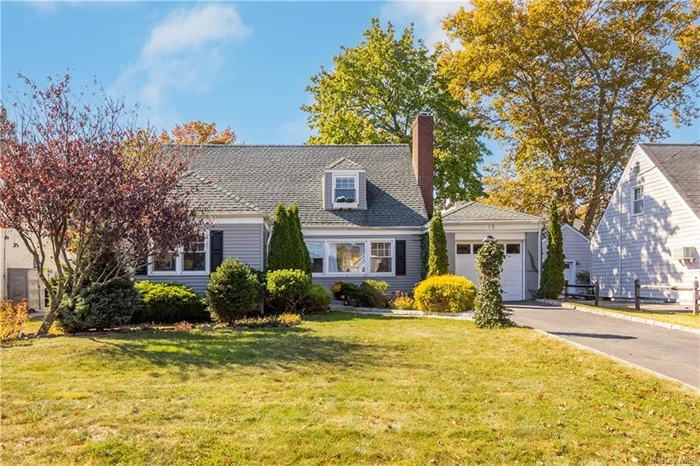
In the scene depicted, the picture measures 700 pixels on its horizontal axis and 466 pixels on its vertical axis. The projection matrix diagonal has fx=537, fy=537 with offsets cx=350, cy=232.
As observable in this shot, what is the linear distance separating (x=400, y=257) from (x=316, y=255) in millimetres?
3411

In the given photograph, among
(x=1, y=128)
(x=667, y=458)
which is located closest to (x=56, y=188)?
(x=1, y=128)

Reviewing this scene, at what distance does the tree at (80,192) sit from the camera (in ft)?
34.0

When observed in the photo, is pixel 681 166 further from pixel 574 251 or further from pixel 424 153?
pixel 574 251

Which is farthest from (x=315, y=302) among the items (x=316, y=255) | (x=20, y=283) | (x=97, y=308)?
(x=20, y=283)

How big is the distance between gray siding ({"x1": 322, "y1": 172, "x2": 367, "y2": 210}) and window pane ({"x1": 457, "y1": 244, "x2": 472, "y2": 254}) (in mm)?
4273

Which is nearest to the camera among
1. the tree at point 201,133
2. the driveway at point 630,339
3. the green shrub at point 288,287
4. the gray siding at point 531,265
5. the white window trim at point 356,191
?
the driveway at point 630,339

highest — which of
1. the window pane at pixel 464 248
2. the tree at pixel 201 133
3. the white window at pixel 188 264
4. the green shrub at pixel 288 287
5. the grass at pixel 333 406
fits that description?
the tree at pixel 201 133

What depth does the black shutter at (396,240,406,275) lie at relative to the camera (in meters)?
21.7

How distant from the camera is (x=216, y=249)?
1744cm

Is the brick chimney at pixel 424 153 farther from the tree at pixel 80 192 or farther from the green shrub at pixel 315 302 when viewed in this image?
the tree at pixel 80 192

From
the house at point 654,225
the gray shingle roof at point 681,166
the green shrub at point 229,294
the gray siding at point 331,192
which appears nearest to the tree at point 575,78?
the house at point 654,225

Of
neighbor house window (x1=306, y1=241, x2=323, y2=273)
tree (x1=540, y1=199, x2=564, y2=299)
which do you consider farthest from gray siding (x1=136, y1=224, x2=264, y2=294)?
tree (x1=540, y1=199, x2=564, y2=299)

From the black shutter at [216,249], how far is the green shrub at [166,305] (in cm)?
258

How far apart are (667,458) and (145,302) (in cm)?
1246
